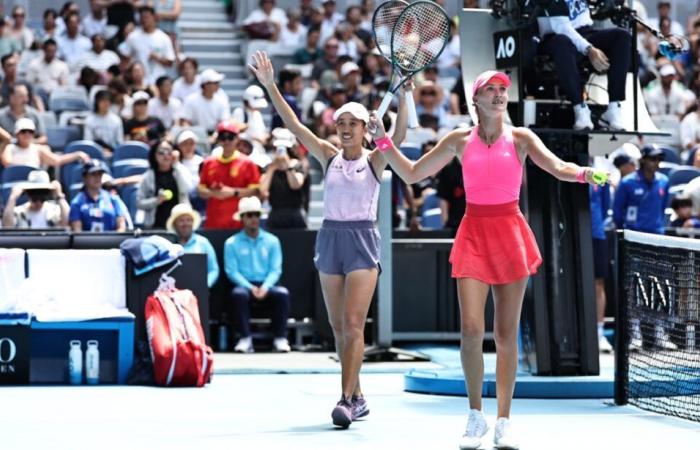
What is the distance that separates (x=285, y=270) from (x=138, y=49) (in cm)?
714

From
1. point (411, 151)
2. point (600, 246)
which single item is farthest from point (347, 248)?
point (411, 151)

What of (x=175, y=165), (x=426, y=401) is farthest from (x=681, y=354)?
(x=175, y=165)

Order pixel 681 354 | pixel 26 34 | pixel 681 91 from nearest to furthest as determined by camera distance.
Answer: pixel 681 354, pixel 26 34, pixel 681 91

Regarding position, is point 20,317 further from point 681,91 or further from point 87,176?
point 681,91

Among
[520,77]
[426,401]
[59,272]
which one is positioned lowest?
[426,401]

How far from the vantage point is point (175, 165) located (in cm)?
1619

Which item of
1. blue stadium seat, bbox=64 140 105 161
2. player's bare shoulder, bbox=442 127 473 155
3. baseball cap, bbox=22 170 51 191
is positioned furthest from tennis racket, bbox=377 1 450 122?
blue stadium seat, bbox=64 140 105 161

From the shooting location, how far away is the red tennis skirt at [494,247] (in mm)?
8461

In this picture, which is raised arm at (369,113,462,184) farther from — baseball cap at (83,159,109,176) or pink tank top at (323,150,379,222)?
baseball cap at (83,159,109,176)

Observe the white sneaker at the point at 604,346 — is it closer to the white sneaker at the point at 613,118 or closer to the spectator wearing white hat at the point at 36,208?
the white sneaker at the point at 613,118

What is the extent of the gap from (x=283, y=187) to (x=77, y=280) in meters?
3.55

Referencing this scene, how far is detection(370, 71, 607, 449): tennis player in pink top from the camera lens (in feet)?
27.7

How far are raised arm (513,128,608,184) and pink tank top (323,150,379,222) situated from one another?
53.1 inches

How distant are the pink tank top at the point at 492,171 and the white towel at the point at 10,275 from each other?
5.41m
